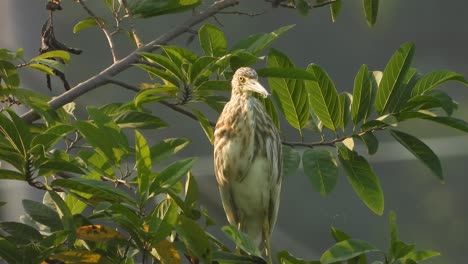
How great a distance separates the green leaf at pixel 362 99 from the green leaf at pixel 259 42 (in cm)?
18

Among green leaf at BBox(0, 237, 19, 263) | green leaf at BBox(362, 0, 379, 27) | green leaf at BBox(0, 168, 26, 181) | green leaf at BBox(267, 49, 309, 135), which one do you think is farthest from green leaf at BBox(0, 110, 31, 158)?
green leaf at BBox(362, 0, 379, 27)

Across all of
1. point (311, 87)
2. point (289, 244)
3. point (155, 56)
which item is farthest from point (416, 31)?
point (155, 56)

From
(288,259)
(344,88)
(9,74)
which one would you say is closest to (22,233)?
(9,74)

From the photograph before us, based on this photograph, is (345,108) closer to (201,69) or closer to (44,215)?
(201,69)

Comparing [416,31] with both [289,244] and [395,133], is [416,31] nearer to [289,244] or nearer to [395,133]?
[289,244]

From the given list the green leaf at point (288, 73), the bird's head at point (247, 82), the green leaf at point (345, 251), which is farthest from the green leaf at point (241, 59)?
the bird's head at point (247, 82)

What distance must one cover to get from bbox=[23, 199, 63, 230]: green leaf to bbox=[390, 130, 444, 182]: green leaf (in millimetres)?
661

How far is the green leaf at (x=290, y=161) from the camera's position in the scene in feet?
6.98

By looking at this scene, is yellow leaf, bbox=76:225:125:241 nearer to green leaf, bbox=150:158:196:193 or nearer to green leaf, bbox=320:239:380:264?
green leaf, bbox=150:158:196:193

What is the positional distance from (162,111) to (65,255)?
1.98 m

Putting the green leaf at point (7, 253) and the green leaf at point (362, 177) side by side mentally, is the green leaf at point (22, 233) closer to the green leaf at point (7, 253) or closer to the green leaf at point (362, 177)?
the green leaf at point (7, 253)

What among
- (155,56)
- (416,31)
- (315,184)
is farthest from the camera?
(416,31)

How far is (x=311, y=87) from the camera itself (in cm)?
216

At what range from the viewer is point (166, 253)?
1.87 meters
